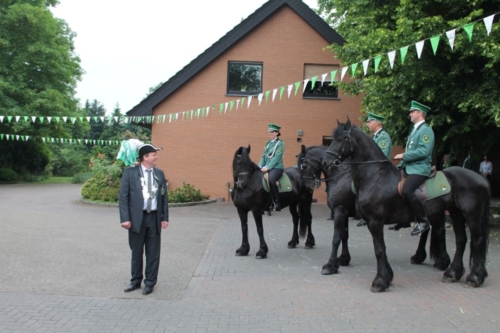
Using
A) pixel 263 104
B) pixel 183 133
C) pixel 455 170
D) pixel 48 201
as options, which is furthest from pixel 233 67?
pixel 455 170

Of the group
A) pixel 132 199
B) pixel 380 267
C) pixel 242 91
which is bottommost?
pixel 380 267

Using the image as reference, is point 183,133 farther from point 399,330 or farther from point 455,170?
point 399,330

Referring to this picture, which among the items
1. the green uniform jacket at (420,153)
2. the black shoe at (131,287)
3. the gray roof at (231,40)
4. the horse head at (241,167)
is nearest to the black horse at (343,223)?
the green uniform jacket at (420,153)

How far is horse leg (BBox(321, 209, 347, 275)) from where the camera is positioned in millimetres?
7273

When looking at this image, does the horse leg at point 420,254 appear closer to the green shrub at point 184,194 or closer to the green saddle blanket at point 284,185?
the green saddle blanket at point 284,185

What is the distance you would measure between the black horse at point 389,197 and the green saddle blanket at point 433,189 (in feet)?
0.27

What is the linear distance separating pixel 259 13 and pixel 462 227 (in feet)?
45.1

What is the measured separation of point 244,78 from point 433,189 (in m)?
13.2

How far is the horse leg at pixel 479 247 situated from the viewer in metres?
6.60

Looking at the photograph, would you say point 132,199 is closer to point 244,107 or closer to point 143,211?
point 143,211

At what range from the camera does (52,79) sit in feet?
93.6

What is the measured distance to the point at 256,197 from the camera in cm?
851

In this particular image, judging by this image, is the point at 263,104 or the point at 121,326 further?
the point at 263,104

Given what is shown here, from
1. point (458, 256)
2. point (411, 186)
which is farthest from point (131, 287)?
point (458, 256)
